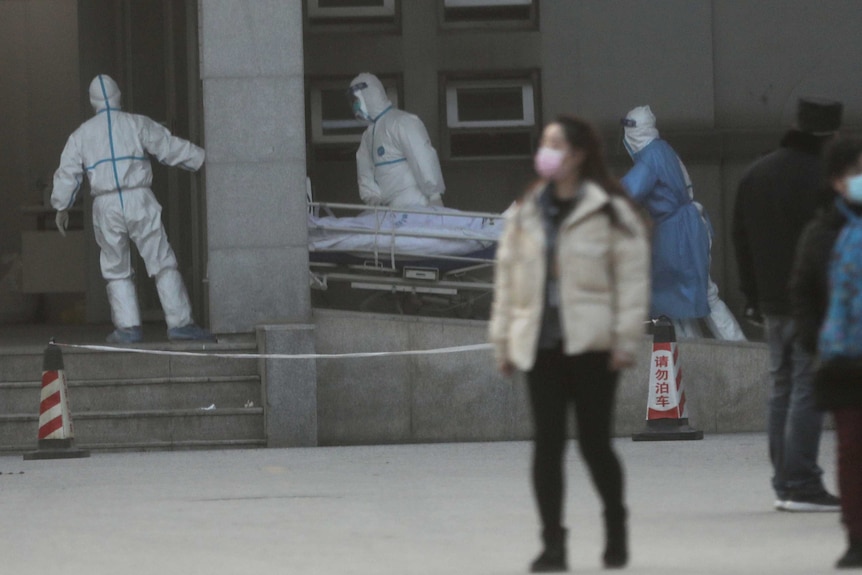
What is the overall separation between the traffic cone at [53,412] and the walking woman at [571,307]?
22.1 ft

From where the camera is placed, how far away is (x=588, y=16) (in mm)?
17297

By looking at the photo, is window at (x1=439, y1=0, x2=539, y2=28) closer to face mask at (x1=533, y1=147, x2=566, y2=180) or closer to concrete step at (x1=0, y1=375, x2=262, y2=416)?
concrete step at (x1=0, y1=375, x2=262, y2=416)

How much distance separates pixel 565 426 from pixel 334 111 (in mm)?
11410

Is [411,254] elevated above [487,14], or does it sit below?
below

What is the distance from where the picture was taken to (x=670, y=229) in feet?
50.7

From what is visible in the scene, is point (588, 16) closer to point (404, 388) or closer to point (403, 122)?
point (403, 122)

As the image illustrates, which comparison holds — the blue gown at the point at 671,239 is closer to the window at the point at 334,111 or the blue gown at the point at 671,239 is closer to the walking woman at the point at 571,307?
the window at the point at 334,111

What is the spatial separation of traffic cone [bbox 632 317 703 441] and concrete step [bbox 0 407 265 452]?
9.42ft

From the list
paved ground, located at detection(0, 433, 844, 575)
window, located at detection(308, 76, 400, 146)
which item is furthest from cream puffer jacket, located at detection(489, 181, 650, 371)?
window, located at detection(308, 76, 400, 146)

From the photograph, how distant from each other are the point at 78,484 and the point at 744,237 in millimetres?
4417

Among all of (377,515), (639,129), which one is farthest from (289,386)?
(377,515)

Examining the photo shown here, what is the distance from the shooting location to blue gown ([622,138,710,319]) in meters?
15.3

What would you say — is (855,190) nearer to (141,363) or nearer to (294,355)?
(294,355)

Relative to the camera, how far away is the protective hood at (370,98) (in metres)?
15.5
